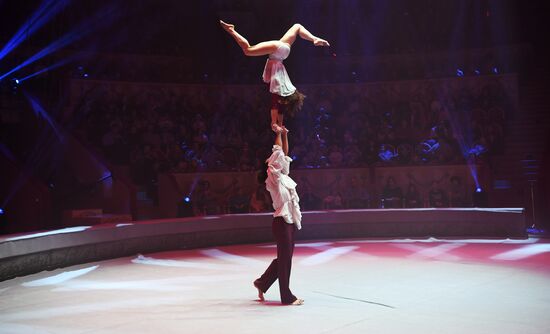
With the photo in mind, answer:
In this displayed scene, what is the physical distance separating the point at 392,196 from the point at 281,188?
29.5ft

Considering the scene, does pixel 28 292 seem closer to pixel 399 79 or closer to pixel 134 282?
pixel 134 282

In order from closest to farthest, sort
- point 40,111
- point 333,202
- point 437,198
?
point 437,198 < point 333,202 < point 40,111

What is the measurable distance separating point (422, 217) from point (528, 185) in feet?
Answer: 14.4

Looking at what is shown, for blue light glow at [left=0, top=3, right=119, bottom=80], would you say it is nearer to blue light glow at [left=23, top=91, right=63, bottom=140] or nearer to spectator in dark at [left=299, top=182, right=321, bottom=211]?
blue light glow at [left=23, top=91, right=63, bottom=140]

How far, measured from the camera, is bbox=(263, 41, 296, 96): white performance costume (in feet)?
20.0

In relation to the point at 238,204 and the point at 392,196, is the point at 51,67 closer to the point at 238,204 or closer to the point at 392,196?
the point at 238,204

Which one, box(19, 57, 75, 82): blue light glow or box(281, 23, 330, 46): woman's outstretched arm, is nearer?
box(281, 23, 330, 46): woman's outstretched arm

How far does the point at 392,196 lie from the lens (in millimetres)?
14539

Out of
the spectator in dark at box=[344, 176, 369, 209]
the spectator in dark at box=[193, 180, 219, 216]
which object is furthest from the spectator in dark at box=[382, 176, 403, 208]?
the spectator in dark at box=[193, 180, 219, 216]

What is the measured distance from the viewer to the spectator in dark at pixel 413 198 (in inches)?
571

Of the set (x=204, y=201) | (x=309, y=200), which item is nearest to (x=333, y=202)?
(x=309, y=200)

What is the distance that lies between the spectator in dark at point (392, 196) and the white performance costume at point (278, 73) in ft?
29.1

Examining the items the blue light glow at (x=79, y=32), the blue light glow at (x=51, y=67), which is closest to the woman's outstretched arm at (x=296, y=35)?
the blue light glow at (x=51, y=67)

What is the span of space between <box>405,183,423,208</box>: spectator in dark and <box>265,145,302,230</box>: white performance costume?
8.94 metres
